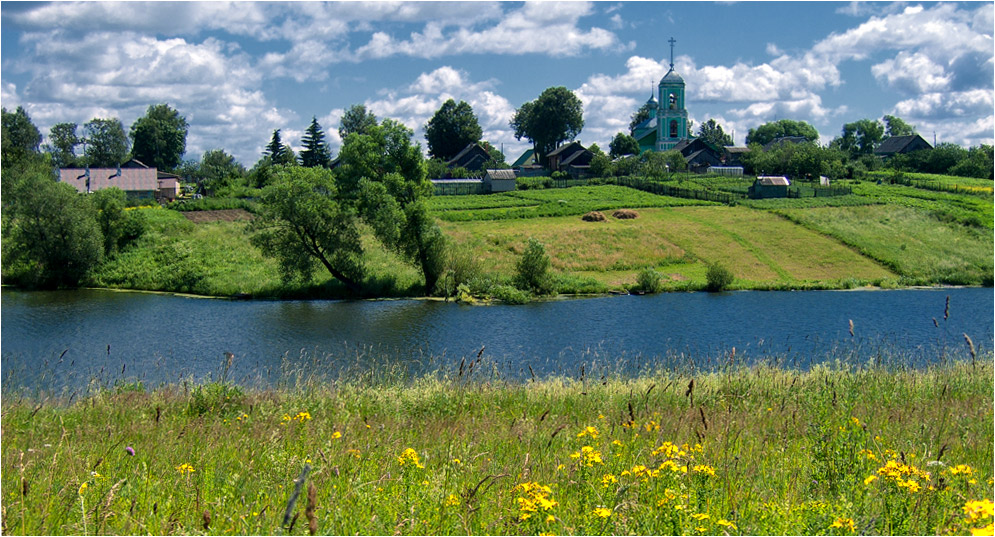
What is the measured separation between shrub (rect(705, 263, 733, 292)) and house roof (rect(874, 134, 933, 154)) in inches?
3171

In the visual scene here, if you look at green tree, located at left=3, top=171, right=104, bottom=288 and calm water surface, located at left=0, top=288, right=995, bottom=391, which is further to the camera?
green tree, located at left=3, top=171, right=104, bottom=288

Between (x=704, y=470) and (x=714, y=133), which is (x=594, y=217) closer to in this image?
(x=704, y=470)

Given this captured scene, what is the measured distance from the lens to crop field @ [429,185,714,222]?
62.0m

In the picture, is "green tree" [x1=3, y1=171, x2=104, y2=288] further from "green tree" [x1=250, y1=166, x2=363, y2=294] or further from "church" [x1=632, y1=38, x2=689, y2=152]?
"church" [x1=632, y1=38, x2=689, y2=152]

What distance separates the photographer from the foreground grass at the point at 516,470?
5.45 m

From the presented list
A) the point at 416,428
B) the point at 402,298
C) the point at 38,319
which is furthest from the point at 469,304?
the point at 416,428

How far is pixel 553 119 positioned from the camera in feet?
387

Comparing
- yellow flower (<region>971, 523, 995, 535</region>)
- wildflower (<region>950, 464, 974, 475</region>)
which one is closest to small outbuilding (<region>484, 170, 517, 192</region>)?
wildflower (<region>950, 464, 974, 475</region>)

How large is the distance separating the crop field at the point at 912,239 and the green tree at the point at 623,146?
51524 millimetres

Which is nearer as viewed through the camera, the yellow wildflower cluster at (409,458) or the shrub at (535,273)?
the yellow wildflower cluster at (409,458)

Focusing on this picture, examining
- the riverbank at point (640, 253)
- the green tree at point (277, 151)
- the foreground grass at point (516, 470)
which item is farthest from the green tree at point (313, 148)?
the foreground grass at point (516, 470)

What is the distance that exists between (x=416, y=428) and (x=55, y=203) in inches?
1698

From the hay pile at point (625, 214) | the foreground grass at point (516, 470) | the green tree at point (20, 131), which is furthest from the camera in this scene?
the green tree at point (20, 131)

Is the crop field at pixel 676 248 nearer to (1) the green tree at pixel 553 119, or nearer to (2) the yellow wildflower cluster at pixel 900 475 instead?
(2) the yellow wildflower cluster at pixel 900 475
